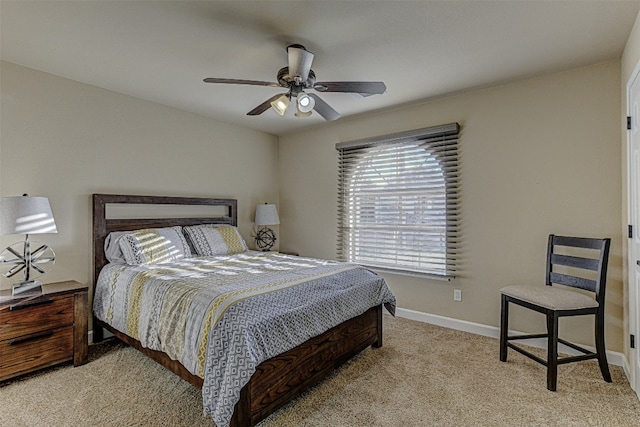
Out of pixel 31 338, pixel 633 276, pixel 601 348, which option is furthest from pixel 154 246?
pixel 633 276

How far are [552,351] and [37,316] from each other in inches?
146

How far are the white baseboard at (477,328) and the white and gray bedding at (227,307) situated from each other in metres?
0.90

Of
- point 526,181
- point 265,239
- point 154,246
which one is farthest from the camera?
point 265,239

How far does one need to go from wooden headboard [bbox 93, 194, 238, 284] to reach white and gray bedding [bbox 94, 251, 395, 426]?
23cm

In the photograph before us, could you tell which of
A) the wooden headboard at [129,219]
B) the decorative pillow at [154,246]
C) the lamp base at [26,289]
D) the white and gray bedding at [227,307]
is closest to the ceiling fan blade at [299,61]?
the white and gray bedding at [227,307]

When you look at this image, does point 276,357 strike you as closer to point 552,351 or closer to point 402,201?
point 552,351

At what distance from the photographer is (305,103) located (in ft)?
7.87

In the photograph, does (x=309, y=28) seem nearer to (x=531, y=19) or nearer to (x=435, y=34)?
(x=435, y=34)

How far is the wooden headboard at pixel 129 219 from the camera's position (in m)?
3.05

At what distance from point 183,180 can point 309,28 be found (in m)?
2.45

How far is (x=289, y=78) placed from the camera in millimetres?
2316

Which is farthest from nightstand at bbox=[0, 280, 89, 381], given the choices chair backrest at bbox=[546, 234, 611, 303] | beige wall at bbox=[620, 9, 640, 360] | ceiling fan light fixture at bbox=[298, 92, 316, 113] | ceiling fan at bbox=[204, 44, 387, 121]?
beige wall at bbox=[620, 9, 640, 360]

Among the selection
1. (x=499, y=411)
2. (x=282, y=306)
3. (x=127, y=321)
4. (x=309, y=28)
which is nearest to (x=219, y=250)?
(x=127, y=321)

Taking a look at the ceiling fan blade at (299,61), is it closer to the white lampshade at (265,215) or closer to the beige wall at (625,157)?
the beige wall at (625,157)
